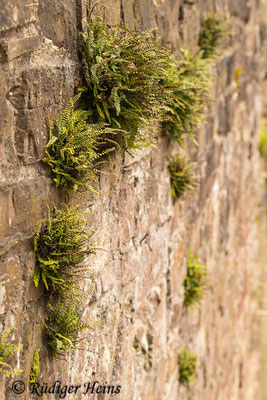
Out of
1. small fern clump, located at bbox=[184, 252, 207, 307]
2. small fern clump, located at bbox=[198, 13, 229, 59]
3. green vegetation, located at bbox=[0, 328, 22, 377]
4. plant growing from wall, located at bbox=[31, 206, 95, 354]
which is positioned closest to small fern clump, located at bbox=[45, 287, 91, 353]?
plant growing from wall, located at bbox=[31, 206, 95, 354]

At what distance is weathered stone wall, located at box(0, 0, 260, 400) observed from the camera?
135cm

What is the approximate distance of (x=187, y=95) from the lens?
7.57 ft

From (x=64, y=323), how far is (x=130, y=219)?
648mm

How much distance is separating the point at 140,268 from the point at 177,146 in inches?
31.2

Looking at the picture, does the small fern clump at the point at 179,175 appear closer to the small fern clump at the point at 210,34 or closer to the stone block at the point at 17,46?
the small fern clump at the point at 210,34

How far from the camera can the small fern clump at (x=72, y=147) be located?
1487 millimetres

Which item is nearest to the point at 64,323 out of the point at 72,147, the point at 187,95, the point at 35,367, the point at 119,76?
the point at 35,367

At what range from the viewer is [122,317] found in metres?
2.07

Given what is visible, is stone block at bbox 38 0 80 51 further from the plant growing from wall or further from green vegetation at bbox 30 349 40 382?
green vegetation at bbox 30 349 40 382

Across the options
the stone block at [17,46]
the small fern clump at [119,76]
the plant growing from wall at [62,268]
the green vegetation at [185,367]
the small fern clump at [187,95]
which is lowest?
the green vegetation at [185,367]

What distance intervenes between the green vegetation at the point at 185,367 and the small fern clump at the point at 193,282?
33 cm

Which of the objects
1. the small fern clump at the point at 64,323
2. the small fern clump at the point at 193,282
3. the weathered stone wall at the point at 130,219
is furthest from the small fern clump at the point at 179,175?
the small fern clump at the point at 64,323

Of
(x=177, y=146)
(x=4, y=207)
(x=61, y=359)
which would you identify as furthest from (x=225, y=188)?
(x=4, y=207)

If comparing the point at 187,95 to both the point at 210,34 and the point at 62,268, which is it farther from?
the point at 62,268
